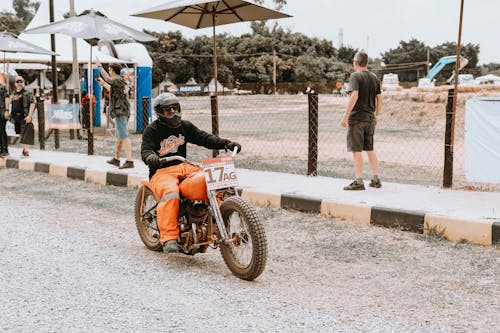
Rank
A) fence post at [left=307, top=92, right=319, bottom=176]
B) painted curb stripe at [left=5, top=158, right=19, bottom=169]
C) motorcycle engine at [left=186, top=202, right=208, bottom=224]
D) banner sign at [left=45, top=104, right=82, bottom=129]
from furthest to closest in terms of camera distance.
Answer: banner sign at [left=45, top=104, right=82, bottom=129], painted curb stripe at [left=5, top=158, right=19, bottom=169], fence post at [left=307, top=92, right=319, bottom=176], motorcycle engine at [left=186, top=202, right=208, bottom=224]

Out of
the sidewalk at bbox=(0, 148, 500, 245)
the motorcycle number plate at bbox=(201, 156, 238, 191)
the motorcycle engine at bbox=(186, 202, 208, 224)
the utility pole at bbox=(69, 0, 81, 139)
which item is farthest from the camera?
the utility pole at bbox=(69, 0, 81, 139)

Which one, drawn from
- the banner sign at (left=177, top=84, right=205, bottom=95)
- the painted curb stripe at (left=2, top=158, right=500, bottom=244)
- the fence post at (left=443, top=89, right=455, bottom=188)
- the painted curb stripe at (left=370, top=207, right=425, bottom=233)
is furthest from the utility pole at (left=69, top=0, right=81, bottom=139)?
the banner sign at (left=177, top=84, right=205, bottom=95)

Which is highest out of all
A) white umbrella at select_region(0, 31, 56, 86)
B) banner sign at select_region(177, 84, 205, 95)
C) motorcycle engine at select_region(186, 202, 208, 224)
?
white umbrella at select_region(0, 31, 56, 86)

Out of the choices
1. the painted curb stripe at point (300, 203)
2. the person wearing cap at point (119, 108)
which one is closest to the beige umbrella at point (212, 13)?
the person wearing cap at point (119, 108)

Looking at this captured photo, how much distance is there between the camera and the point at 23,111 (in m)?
12.2

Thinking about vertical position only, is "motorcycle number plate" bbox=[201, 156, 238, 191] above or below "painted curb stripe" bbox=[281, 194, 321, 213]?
above

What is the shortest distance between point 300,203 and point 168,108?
253 cm

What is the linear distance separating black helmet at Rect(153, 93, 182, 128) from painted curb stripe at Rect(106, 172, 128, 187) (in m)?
4.17

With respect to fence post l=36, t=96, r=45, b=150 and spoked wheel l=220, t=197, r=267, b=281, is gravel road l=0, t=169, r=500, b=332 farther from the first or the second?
fence post l=36, t=96, r=45, b=150

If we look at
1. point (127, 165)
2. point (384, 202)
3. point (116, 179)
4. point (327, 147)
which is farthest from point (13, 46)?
point (384, 202)

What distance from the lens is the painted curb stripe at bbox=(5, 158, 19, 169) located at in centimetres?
1176

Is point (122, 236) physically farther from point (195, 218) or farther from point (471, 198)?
point (471, 198)

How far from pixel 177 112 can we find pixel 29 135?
7.73 metres

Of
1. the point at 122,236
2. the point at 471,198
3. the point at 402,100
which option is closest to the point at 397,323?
the point at 122,236
